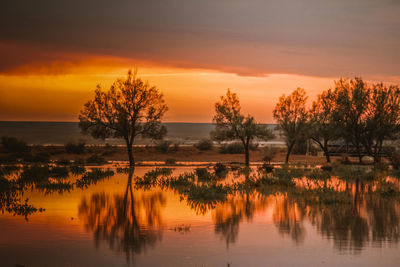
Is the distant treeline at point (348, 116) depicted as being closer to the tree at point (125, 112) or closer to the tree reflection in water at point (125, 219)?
the tree at point (125, 112)

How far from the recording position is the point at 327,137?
45.2 m

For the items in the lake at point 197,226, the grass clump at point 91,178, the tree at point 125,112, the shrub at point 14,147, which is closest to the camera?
the lake at point 197,226

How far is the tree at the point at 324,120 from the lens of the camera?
4472 cm

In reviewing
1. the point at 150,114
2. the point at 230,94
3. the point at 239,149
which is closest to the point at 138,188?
the point at 150,114

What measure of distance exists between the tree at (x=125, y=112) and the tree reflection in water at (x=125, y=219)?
781 inches

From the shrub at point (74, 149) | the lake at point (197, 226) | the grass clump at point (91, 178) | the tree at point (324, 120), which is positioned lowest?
the lake at point (197, 226)

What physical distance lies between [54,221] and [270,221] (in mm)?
6810

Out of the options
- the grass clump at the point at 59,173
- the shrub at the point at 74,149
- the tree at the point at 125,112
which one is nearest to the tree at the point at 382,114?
the tree at the point at 125,112

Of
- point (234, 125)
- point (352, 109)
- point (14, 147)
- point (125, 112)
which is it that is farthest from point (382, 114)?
point (14, 147)

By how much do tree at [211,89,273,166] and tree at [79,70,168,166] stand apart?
4942 mm

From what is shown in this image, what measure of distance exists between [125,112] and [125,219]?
2650cm

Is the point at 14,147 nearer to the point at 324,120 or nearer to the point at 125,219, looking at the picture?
the point at 324,120

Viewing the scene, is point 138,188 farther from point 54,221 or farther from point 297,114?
point 297,114

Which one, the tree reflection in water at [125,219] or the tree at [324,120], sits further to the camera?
the tree at [324,120]
